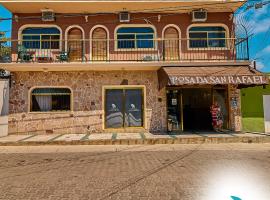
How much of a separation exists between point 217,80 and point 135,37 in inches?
227

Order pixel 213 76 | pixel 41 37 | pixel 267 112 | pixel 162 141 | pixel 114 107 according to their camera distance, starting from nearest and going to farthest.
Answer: pixel 162 141 < pixel 213 76 < pixel 267 112 < pixel 114 107 < pixel 41 37

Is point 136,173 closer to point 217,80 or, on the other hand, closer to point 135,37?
point 217,80

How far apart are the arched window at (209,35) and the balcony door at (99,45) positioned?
5.32 meters

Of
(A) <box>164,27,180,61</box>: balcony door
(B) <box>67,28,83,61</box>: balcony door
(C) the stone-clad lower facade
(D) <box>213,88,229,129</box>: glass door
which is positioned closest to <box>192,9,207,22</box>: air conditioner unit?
(A) <box>164,27,180,61</box>: balcony door

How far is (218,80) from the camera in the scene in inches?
488

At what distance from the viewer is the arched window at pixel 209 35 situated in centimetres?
1522

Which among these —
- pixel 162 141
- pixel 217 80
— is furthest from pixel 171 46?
pixel 162 141

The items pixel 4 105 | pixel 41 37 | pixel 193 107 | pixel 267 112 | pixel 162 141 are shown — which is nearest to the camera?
pixel 162 141

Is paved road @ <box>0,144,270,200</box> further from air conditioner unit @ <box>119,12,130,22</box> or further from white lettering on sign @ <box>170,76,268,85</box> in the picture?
air conditioner unit @ <box>119,12,130,22</box>

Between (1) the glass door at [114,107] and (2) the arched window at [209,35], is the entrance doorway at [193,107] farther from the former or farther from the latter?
(1) the glass door at [114,107]

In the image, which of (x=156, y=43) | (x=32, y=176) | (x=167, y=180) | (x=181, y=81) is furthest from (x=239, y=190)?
(x=156, y=43)

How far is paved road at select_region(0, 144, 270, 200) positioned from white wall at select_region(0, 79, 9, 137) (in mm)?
3575

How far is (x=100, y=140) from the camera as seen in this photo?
471 inches

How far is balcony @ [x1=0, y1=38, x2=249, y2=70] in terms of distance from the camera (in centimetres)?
1464
